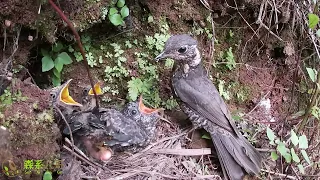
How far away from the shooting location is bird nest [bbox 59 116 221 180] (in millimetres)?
2928

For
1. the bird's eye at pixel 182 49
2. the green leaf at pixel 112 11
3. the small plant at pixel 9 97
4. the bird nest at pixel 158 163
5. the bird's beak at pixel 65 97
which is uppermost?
the green leaf at pixel 112 11

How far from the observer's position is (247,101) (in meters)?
3.97

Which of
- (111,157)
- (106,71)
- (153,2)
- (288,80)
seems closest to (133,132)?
(111,157)

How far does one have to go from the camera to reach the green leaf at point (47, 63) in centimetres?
320

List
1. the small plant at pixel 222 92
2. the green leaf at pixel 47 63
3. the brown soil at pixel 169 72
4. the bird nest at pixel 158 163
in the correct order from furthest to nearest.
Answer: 1. the small plant at pixel 222 92
2. the green leaf at pixel 47 63
3. the bird nest at pixel 158 163
4. the brown soil at pixel 169 72

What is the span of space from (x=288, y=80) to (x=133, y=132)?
1.75m

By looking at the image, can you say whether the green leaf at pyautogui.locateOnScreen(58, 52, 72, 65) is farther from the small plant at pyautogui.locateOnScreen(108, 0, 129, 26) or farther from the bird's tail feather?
the bird's tail feather

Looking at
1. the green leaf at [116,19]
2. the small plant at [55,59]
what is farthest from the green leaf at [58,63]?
the green leaf at [116,19]

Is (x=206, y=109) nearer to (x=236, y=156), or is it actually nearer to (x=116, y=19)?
(x=236, y=156)

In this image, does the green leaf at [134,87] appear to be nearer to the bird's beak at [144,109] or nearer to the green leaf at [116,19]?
the bird's beak at [144,109]

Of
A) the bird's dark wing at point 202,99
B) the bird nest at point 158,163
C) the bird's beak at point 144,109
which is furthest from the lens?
the bird's dark wing at point 202,99

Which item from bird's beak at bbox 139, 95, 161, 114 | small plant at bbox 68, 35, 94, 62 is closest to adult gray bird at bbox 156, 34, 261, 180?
bird's beak at bbox 139, 95, 161, 114

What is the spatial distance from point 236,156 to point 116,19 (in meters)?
1.35

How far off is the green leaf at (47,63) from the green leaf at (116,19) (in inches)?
20.9
